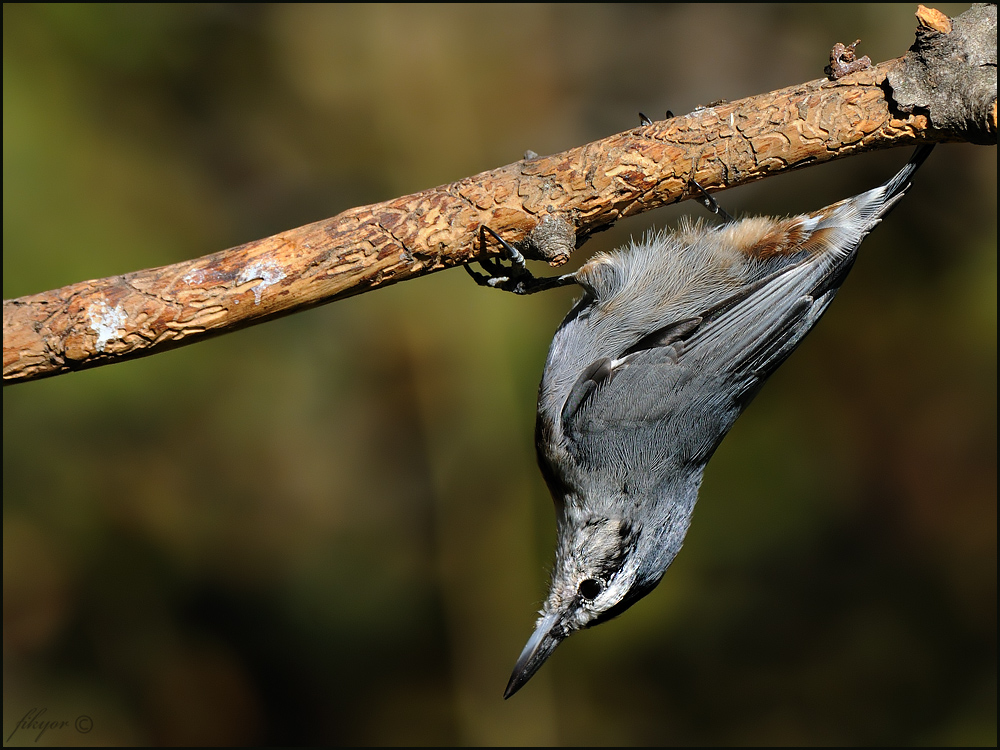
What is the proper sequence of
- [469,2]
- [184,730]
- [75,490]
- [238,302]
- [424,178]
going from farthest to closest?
[469,2] < [424,178] < [184,730] < [75,490] < [238,302]

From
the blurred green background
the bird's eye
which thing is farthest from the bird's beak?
the blurred green background

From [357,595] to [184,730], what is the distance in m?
1.05

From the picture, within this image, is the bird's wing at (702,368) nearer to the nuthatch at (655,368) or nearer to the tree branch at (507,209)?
the nuthatch at (655,368)

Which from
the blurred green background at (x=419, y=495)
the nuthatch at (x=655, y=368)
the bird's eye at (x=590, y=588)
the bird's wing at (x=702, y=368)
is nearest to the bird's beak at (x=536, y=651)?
the nuthatch at (x=655, y=368)

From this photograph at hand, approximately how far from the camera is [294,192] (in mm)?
4414

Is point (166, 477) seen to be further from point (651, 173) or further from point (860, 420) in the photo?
point (860, 420)

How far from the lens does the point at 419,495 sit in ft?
13.3

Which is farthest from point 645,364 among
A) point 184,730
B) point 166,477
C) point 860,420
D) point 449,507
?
point 184,730

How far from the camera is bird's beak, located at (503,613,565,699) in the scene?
2.62 meters

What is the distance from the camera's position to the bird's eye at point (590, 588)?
266 centimetres

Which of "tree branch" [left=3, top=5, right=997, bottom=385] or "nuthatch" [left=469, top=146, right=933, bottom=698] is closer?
"tree branch" [left=3, top=5, right=997, bottom=385]

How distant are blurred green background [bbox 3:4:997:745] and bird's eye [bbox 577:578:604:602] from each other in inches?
46.6

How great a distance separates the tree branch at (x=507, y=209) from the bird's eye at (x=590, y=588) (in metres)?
1.19

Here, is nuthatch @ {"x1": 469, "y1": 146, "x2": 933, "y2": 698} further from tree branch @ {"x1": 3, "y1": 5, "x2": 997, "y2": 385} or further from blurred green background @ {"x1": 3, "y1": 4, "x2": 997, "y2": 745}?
blurred green background @ {"x1": 3, "y1": 4, "x2": 997, "y2": 745}
